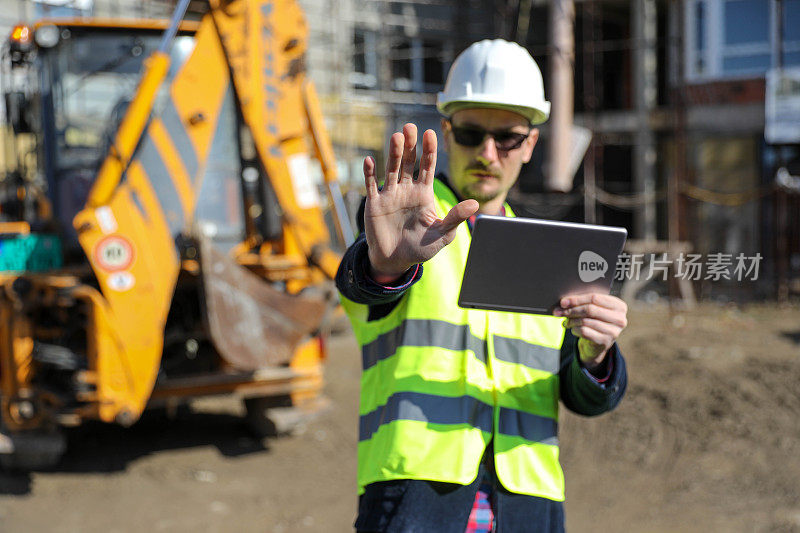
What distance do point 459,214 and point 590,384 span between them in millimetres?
616

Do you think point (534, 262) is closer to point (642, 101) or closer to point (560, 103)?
point (560, 103)

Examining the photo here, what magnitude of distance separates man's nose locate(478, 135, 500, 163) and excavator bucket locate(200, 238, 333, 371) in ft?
10.5

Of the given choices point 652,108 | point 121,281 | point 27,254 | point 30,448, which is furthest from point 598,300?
point 652,108

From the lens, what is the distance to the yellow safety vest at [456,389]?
1.84 meters

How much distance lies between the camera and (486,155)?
6.69ft

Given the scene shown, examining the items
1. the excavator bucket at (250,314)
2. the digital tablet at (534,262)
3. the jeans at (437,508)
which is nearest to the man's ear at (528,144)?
the digital tablet at (534,262)

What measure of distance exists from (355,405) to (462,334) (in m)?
5.15

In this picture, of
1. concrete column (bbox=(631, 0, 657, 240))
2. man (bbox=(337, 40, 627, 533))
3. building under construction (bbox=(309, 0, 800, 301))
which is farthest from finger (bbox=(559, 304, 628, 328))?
concrete column (bbox=(631, 0, 657, 240))

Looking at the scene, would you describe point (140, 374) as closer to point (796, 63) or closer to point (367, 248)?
point (367, 248)

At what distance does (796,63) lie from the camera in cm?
1492

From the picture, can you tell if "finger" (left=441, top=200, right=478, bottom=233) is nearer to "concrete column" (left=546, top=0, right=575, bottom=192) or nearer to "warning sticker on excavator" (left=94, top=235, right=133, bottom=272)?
"warning sticker on excavator" (left=94, top=235, right=133, bottom=272)

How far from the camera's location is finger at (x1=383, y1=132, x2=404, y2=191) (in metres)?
1.56

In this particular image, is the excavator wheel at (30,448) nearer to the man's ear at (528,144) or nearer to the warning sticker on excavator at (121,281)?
the warning sticker on excavator at (121,281)

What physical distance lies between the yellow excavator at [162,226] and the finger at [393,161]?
3.50 metres
